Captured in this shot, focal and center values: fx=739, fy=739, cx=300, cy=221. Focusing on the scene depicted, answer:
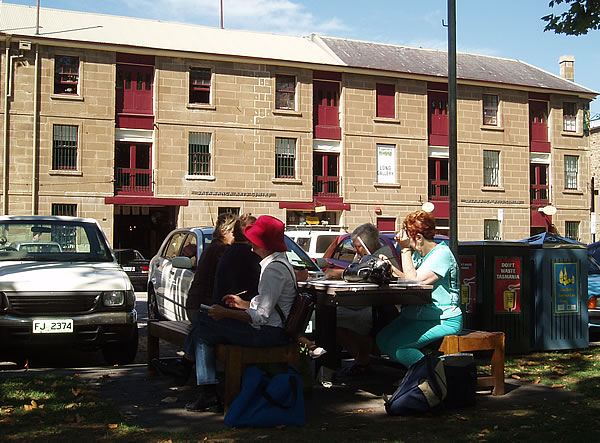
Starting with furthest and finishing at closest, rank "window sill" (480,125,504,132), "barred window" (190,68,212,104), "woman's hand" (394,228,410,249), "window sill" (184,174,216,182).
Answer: "window sill" (480,125,504,132), "barred window" (190,68,212,104), "window sill" (184,174,216,182), "woman's hand" (394,228,410,249)

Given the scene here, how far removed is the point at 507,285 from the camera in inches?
356

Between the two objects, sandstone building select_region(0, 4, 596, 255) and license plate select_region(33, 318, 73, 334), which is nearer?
license plate select_region(33, 318, 73, 334)

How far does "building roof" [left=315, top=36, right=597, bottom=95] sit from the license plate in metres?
27.6

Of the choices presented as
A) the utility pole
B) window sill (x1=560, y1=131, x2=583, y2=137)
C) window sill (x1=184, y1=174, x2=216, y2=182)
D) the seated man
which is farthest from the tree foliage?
window sill (x1=560, y1=131, x2=583, y2=137)

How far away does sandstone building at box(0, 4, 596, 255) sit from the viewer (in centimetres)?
2978

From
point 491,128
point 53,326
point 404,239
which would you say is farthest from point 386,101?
point 404,239

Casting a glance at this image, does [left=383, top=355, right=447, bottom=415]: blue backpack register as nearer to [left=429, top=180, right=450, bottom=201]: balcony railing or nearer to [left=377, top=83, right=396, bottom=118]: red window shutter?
[left=377, top=83, right=396, bottom=118]: red window shutter

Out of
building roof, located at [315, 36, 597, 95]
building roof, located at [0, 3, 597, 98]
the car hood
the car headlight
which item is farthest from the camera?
building roof, located at [315, 36, 597, 95]

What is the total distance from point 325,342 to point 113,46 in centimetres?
2614

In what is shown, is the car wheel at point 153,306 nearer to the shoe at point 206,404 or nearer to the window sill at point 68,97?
the shoe at point 206,404

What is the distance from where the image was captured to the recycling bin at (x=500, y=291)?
8.98m

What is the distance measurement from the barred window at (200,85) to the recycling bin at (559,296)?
79.6 ft

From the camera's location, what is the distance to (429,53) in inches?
1532

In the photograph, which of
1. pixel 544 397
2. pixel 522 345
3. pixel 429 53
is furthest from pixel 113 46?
pixel 544 397
